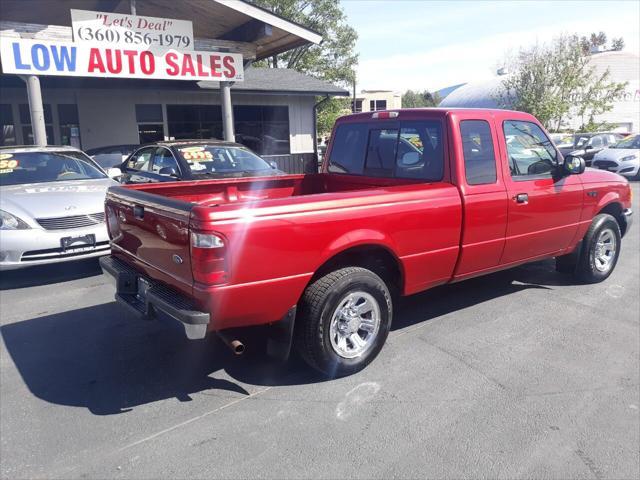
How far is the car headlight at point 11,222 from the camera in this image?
583 centimetres

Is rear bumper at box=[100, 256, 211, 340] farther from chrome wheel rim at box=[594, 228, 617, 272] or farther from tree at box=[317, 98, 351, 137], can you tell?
tree at box=[317, 98, 351, 137]

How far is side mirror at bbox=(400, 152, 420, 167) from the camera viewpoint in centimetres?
452

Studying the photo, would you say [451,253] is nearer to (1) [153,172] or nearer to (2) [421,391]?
(2) [421,391]

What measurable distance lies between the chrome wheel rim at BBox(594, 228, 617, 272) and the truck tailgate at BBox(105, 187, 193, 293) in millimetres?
4688

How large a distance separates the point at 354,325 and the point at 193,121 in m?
15.4

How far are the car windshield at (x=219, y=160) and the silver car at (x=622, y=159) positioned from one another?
1330 centimetres

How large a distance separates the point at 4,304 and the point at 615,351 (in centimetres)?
580

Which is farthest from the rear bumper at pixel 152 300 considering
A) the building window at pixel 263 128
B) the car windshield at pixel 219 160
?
the building window at pixel 263 128

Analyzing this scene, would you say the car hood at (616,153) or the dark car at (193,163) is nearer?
the dark car at (193,163)

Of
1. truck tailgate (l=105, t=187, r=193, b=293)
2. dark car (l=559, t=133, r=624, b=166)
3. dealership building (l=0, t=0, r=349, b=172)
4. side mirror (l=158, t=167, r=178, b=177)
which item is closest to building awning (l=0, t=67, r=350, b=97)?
dealership building (l=0, t=0, r=349, b=172)

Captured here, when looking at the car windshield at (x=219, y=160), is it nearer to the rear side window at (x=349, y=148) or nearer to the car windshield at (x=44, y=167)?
the car windshield at (x=44, y=167)

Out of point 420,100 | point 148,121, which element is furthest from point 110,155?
point 420,100

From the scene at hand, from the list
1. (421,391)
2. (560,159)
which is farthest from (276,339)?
(560,159)

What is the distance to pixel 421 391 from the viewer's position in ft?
11.6
